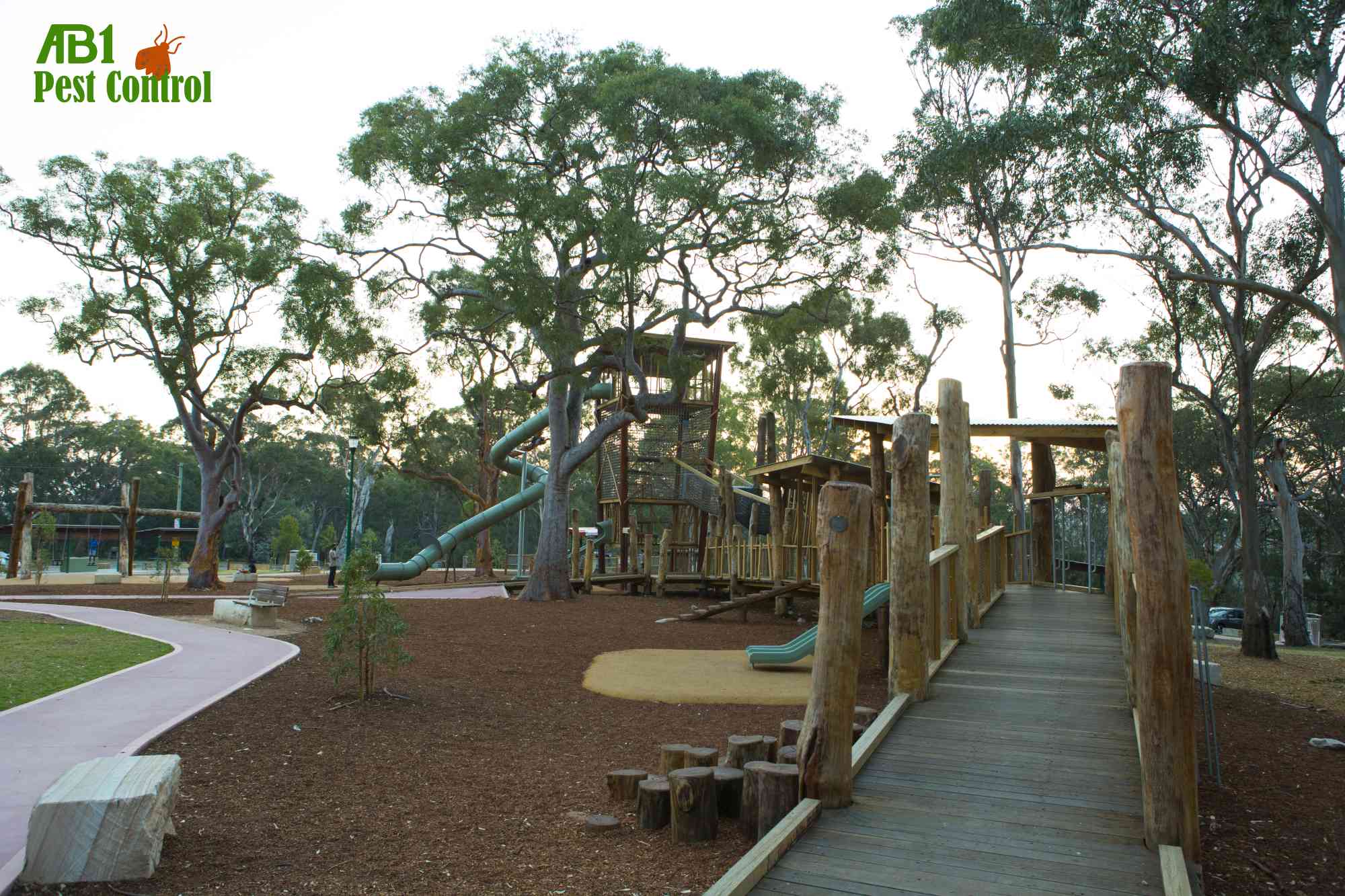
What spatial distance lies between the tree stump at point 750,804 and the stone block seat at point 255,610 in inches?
485

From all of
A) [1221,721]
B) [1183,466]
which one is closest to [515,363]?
[1221,721]

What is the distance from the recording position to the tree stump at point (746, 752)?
6445 mm

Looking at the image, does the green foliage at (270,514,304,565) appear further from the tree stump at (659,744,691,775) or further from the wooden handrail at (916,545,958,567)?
the tree stump at (659,744,691,775)

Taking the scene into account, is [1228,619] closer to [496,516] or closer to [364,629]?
[496,516]

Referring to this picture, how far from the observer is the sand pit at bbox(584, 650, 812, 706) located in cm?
1047

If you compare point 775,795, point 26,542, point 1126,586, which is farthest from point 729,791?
point 26,542

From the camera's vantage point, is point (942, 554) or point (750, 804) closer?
point (750, 804)

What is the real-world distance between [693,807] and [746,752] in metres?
0.82

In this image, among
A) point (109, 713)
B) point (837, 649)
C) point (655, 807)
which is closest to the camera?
point (837, 649)

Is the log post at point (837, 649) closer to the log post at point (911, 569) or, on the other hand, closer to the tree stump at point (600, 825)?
the tree stump at point (600, 825)

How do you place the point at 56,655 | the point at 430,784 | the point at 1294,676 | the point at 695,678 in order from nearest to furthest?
the point at 430,784 → the point at 56,655 → the point at 695,678 → the point at 1294,676

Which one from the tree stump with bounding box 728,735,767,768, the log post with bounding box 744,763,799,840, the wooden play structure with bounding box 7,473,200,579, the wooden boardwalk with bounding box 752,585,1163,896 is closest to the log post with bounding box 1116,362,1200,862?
the wooden boardwalk with bounding box 752,585,1163,896

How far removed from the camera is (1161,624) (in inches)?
187

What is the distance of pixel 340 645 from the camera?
357 inches
